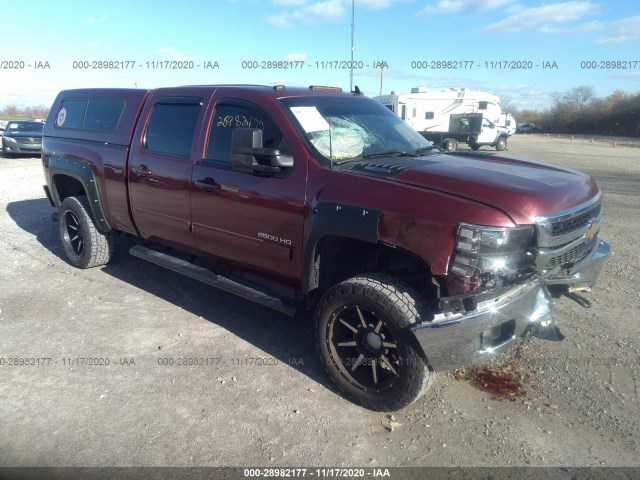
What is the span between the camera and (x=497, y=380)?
3426 mm

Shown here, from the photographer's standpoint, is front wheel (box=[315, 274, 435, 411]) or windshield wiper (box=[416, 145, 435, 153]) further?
windshield wiper (box=[416, 145, 435, 153])

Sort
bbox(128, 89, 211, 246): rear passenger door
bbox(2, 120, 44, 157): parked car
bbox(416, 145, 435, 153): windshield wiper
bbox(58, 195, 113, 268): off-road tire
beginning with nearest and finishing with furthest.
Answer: bbox(416, 145, 435, 153): windshield wiper, bbox(128, 89, 211, 246): rear passenger door, bbox(58, 195, 113, 268): off-road tire, bbox(2, 120, 44, 157): parked car

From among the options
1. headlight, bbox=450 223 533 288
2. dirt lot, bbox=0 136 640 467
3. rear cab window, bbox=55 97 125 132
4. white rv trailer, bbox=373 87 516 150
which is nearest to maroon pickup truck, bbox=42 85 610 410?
headlight, bbox=450 223 533 288

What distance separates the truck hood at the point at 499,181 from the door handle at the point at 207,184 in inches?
48.1

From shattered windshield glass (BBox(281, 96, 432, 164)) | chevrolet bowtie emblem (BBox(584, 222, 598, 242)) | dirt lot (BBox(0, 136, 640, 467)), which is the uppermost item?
shattered windshield glass (BBox(281, 96, 432, 164))

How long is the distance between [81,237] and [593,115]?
62838 millimetres

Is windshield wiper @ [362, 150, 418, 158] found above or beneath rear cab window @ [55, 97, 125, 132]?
beneath

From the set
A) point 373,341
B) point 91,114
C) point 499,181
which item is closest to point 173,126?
point 91,114

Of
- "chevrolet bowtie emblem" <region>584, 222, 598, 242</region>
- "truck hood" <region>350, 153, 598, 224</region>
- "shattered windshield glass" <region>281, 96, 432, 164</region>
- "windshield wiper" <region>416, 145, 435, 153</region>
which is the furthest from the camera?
"windshield wiper" <region>416, 145, 435, 153</region>

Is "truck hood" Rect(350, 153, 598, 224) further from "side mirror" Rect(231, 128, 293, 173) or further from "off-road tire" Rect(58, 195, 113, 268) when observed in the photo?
"off-road tire" Rect(58, 195, 113, 268)

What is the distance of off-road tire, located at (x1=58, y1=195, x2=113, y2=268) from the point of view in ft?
17.9

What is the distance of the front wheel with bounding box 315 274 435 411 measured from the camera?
9.45 feet

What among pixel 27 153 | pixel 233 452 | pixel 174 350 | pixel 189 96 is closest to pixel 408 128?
pixel 189 96

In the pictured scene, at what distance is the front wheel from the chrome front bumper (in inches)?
5.4
